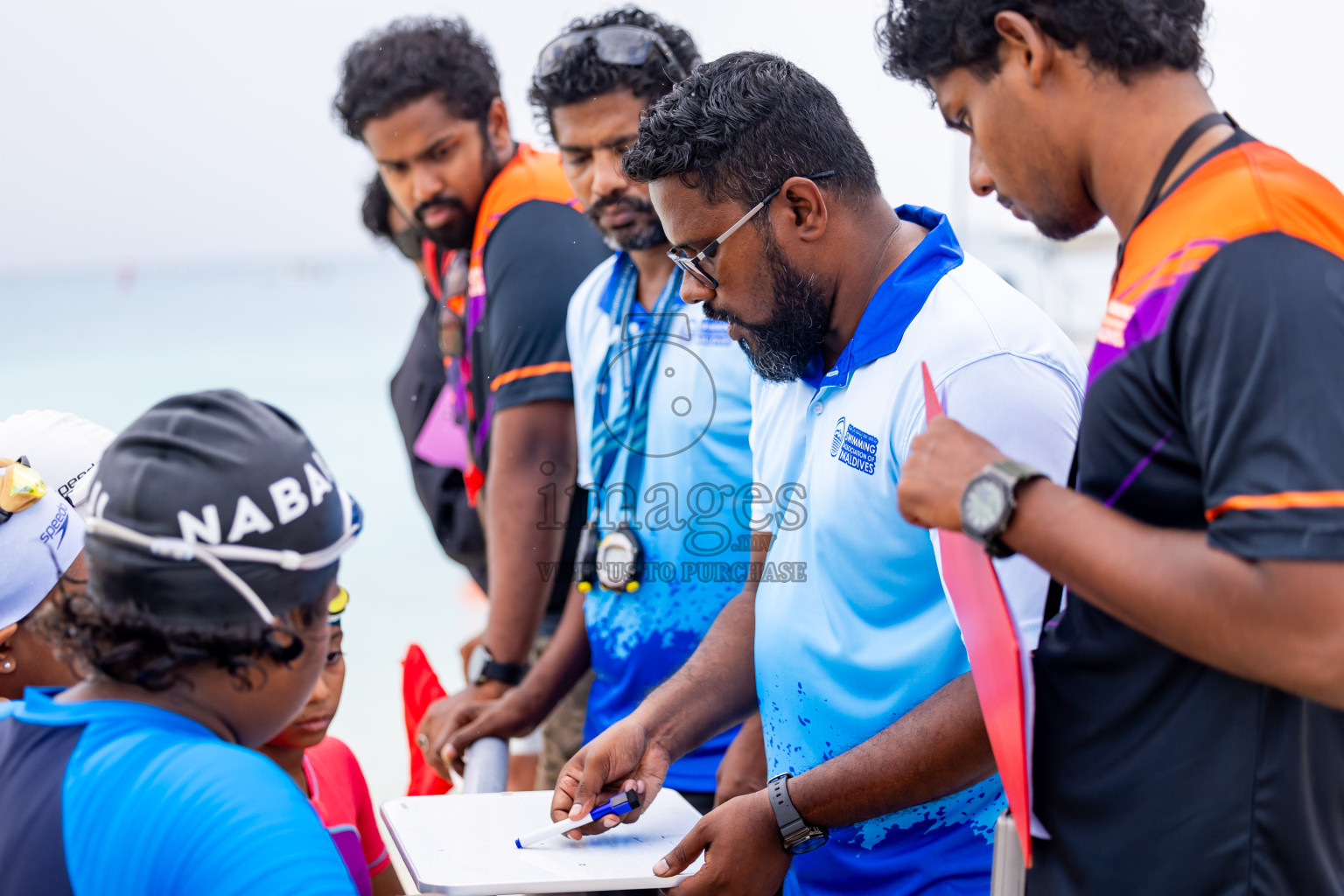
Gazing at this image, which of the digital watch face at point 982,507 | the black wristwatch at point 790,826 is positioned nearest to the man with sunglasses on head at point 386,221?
the black wristwatch at point 790,826

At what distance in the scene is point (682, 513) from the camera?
213cm

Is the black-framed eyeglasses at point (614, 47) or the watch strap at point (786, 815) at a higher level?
the black-framed eyeglasses at point (614, 47)

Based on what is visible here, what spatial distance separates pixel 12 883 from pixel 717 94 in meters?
1.34

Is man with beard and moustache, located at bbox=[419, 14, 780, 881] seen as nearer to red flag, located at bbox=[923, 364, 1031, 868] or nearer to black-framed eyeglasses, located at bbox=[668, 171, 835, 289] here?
black-framed eyeglasses, located at bbox=[668, 171, 835, 289]

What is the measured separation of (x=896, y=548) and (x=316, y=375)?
14378 mm

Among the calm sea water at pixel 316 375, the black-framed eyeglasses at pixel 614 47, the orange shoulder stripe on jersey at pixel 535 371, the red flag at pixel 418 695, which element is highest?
the black-framed eyeglasses at pixel 614 47

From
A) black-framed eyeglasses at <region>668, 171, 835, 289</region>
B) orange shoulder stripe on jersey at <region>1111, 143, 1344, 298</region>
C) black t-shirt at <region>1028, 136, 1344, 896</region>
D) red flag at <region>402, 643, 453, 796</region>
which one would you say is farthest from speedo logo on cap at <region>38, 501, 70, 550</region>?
orange shoulder stripe on jersey at <region>1111, 143, 1344, 298</region>

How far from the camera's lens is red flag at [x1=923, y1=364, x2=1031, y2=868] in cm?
112

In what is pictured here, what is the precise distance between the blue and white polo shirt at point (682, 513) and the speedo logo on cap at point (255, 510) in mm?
1026

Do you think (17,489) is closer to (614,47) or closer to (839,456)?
(839,456)

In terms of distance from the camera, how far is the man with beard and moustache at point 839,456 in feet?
4.66

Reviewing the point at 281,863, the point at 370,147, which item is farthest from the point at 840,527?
the point at 370,147

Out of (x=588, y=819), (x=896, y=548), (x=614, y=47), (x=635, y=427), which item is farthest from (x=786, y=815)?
(x=614, y=47)

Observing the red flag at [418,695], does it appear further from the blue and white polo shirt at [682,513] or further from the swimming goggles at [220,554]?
the swimming goggles at [220,554]
